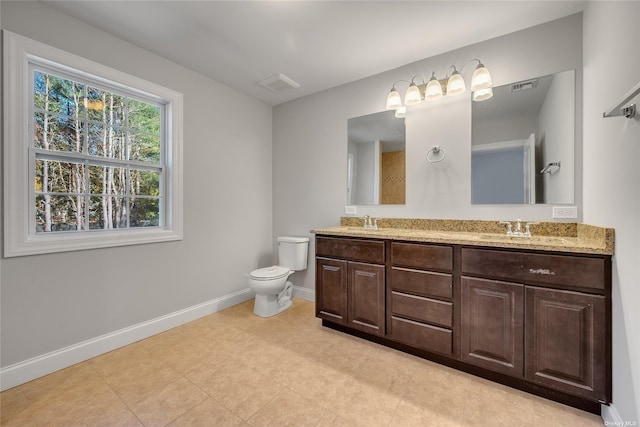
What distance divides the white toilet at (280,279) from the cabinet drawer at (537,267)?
1.71m

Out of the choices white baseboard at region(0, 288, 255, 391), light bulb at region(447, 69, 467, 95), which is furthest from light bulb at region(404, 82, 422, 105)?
white baseboard at region(0, 288, 255, 391)

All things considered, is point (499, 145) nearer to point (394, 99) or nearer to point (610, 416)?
point (394, 99)

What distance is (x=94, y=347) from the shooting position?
194cm

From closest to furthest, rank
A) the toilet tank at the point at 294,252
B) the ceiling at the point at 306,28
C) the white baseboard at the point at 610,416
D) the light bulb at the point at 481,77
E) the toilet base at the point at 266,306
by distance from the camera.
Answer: the white baseboard at the point at 610,416, the ceiling at the point at 306,28, the light bulb at the point at 481,77, the toilet base at the point at 266,306, the toilet tank at the point at 294,252

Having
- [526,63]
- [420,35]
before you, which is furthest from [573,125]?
[420,35]

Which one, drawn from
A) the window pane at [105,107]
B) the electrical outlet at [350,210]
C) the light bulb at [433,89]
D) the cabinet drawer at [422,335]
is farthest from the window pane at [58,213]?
the light bulb at [433,89]

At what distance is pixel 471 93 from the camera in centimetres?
215

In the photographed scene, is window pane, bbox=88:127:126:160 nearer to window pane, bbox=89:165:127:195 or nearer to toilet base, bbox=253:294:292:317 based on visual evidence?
window pane, bbox=89:165:127:195

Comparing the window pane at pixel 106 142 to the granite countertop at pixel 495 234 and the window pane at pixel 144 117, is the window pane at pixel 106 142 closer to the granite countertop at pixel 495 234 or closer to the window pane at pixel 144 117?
the window pane at pixel 144 117

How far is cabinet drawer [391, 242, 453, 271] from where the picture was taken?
5.77 ft

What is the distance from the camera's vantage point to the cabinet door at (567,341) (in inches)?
52.4

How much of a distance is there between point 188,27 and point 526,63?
2555mm

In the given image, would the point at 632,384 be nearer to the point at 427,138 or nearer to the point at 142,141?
the point at 427,138

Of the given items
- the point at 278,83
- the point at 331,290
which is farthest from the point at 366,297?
the point at 278,83
